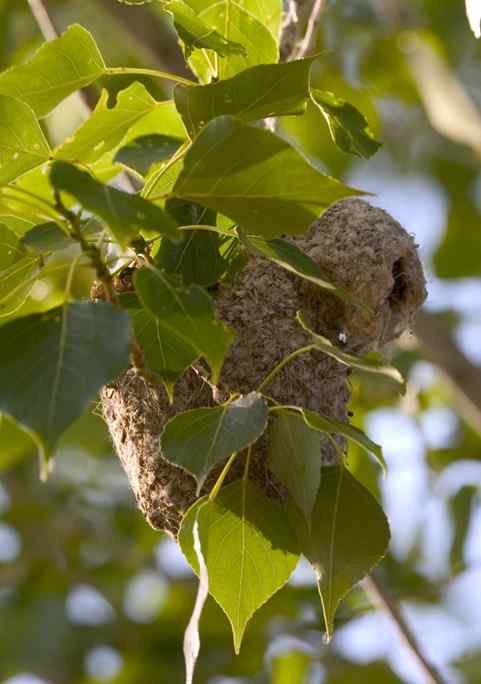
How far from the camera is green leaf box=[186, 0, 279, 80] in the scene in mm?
1914

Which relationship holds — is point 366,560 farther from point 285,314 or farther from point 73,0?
point 73,0

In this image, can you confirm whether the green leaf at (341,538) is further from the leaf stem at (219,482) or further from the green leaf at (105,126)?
the green leaf at (105,126)

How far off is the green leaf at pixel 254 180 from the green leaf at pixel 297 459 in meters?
0.28

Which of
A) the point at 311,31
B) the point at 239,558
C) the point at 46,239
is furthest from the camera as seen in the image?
the point at 311,31

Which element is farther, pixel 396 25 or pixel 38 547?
pixel 38 547

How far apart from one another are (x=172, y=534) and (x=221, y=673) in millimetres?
2344

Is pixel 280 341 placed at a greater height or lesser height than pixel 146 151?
lesser

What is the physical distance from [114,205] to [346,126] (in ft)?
1.91

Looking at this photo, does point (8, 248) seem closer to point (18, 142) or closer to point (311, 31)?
→ point (18, 142)

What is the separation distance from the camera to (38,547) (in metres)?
4.55

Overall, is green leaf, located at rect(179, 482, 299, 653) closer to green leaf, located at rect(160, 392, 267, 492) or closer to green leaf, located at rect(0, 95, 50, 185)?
green leaf, located at rect(160, 392, 267, 492)

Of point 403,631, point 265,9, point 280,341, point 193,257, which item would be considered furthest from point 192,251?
point 403,631

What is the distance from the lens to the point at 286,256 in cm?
154

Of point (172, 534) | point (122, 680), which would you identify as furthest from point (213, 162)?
point (122, 680)
